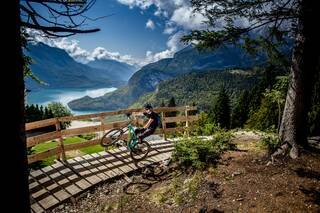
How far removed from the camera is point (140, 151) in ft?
30.5

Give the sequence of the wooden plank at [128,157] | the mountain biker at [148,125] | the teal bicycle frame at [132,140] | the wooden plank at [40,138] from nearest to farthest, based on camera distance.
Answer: the wooden plank at [40,138] → the wooden plank at [128,157] → the teal bicycle frame at [132,140] → the mountain biker at [148,125]

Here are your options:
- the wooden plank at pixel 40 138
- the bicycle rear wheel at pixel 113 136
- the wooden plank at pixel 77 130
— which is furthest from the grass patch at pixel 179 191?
the wooden plank at pixel 40 138

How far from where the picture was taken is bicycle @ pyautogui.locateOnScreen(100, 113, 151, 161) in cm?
907

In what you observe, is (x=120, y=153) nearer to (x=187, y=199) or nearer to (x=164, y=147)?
(x=164, y=147)

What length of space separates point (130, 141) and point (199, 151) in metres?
2.58

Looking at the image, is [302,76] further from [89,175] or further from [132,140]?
[89,175]

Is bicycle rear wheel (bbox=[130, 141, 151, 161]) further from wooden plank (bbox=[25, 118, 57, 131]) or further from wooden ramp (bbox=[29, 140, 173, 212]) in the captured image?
wooden plank (bbox=[25, 118, 57, 131])

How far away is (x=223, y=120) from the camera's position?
173 feet

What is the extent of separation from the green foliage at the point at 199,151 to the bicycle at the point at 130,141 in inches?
54.3

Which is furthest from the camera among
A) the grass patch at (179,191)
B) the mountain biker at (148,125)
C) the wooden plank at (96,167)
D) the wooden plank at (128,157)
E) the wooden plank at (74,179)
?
the mountain biker at (148,125)

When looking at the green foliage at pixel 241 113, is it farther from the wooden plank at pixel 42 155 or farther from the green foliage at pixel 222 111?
the wooden plank at pixel 42 155

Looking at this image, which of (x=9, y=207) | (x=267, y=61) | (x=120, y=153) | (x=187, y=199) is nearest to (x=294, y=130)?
(x=267, y=61)

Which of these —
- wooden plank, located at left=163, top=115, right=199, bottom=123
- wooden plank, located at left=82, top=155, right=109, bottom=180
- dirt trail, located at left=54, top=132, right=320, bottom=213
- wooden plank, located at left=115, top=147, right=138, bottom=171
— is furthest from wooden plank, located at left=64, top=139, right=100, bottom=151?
wooden plank, located at left=163, top=115, right=199, bottom=123

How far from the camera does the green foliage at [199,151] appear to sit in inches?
294
